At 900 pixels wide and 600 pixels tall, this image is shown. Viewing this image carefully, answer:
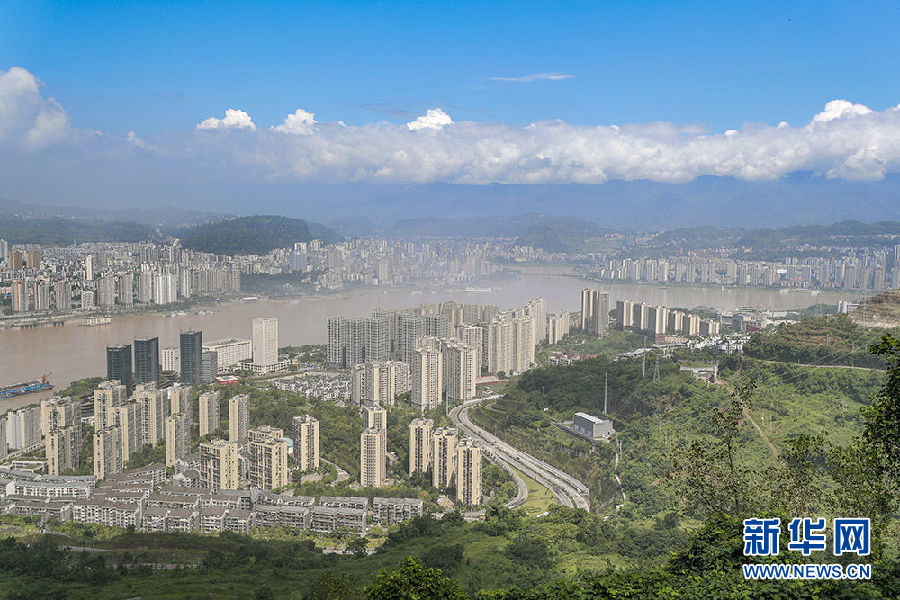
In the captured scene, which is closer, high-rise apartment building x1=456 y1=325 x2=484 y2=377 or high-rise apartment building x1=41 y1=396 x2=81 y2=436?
high-rise apartment building x1=41 y1=396 x2=81 y2=436

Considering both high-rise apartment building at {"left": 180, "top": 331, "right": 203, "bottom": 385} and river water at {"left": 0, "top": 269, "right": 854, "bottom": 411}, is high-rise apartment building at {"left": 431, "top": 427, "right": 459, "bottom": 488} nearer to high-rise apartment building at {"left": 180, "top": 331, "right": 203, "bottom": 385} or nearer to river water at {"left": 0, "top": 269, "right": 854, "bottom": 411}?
high-rise apartment building at {"left": 180, "top": 331, "right": 203, "bottom": 385}

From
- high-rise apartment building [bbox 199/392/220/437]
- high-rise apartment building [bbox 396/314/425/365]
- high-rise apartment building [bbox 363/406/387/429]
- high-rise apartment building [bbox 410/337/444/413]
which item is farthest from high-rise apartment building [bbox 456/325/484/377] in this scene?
high-rise apartment building [bbox 199/392/220/437]

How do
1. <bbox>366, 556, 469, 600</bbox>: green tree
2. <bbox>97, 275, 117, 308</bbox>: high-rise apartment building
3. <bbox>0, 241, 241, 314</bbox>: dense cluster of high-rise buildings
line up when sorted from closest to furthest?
<bbox>366, 556, 469, 600</bbox>: green tree
<bbox>0, 241, 241, 314</bbox>: dense cluster of high-rise buildings
<bbox>97, 275, 117, 308</bbox>: high-rise apartment building

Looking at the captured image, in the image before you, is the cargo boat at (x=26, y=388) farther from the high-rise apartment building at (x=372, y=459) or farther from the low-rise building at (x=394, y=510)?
the low-rise building at (x=394, y=510)

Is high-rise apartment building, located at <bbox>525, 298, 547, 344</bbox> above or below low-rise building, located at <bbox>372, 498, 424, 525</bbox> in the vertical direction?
above

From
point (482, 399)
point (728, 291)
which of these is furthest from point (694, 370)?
point (728, 291)

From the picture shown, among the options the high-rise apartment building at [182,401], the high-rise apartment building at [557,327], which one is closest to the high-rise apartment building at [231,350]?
the high-rise apartment building at [182,401]

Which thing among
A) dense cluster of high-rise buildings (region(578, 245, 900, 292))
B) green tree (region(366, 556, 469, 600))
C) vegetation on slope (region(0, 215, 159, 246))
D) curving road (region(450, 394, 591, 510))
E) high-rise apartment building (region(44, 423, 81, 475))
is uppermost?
vegetation on slope (region(0, 215, 159, 246))

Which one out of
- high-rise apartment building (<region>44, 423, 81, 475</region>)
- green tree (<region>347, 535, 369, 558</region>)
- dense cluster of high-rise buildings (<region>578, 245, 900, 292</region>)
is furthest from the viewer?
dense cluster of high-rise buildings (<region>578, 245, 900, 292</region>)

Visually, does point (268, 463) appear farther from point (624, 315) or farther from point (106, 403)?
point (624, 315)
